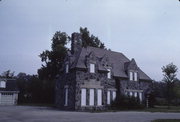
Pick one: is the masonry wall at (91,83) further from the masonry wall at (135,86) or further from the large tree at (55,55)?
the large tree at (55,55)

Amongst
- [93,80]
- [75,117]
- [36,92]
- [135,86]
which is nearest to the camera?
[75,117]

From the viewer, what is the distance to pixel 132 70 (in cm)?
3719

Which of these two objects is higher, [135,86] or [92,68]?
[92,68]

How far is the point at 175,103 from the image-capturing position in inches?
1869

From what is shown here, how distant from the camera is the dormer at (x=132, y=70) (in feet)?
121

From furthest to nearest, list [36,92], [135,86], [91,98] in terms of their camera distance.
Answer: [36,92] → [135,86] → [91,98]

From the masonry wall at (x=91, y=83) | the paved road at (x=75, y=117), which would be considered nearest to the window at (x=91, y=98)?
the masonry wall at (x=91, y=83)

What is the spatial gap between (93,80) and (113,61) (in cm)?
811

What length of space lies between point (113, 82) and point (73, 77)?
24.2ft

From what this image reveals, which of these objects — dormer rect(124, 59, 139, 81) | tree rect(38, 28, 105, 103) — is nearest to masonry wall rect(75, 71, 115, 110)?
dormer rect(124, 59, 139, 81)

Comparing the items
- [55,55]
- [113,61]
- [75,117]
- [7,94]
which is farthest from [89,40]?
[75,117]

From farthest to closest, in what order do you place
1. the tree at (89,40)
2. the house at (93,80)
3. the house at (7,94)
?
1. the tree at (89,40)
2. the house at (7,94)
3. the house at (93,80)

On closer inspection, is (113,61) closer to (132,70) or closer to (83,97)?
(132,70)

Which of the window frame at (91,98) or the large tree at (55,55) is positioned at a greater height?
the large tree at (55,55)
